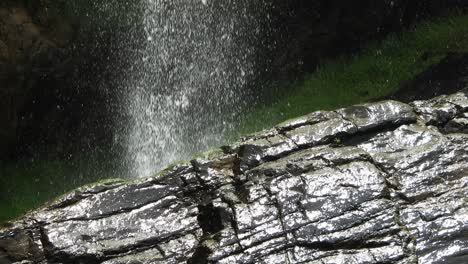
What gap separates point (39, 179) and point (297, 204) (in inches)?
309

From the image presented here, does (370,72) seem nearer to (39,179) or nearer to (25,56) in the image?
(25,56)

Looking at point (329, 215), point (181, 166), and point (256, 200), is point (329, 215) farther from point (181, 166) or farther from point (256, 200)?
point (181, 166)

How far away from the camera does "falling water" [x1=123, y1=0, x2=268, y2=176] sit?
13.4 meters

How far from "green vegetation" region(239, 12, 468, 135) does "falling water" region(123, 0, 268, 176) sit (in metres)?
1.06

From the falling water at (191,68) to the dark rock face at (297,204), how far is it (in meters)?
5.78

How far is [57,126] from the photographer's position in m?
13.7

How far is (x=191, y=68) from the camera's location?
13.8 m

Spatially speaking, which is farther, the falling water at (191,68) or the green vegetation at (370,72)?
the falling water at (191,68)

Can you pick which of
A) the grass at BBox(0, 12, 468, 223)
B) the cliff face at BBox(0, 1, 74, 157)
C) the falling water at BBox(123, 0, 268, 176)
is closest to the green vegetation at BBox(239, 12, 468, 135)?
the grass at BBox(0, 12, 468, 223)

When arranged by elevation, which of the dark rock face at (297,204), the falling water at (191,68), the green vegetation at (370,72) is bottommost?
the dark rock face at (297,204)

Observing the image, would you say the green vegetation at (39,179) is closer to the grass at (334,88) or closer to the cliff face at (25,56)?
the grass at (334,88)

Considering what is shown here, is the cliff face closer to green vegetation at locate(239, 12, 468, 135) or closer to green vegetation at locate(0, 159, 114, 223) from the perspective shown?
green vegetation at locate(0, 159, 114, 223)

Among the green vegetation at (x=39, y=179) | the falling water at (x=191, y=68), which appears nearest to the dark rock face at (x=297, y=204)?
the green vegetation at (x=39, y=179)

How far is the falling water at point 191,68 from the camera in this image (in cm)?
1342
